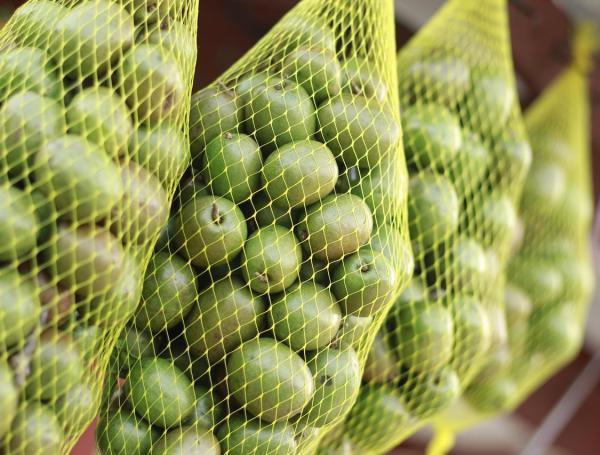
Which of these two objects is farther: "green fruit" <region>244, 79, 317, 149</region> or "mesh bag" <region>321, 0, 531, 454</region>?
"mesh bag" <region>321, 0, 531, 454</region>

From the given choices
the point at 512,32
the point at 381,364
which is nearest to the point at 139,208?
the point at 381,364

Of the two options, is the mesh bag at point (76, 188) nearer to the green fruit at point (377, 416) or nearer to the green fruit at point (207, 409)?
the green fruit at point (207, 409)

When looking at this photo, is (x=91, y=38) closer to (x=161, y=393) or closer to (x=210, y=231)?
(x=210, y=231)

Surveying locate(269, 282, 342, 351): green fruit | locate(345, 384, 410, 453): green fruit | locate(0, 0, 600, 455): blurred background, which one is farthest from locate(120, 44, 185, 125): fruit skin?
locate(0, 0, 600, 455): blurred background

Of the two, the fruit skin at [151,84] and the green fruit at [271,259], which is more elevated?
the fruit skin at [151,84]

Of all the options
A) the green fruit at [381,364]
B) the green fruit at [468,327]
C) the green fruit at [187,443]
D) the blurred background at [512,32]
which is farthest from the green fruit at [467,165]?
the green fruit at [187,443]

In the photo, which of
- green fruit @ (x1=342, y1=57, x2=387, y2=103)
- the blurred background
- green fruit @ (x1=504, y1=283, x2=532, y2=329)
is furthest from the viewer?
the blurred background

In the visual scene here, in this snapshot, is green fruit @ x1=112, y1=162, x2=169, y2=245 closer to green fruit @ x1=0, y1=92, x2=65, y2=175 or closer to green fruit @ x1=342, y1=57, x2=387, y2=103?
green fruit @ x1=0, y1=92, x2=65, y2=175
